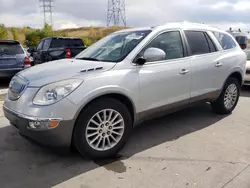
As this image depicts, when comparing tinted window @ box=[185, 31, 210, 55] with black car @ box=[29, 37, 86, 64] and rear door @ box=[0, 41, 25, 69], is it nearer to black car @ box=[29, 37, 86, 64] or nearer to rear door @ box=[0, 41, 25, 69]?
rear door @ box=[0, 41, 25, 69]

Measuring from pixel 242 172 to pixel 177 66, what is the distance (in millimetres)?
1696

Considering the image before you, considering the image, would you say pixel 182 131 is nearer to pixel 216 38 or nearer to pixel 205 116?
pixel 205 116

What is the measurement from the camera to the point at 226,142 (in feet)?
13.6

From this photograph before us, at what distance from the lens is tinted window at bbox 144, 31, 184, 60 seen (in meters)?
4.09

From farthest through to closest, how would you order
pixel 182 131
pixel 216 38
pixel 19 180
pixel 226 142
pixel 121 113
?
pixel 216 38
pixel 182 131
pixel 226 142
pixel 121 113
pixel 19 180

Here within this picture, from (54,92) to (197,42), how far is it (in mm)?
2643

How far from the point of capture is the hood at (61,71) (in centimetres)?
329

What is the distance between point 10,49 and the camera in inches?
344

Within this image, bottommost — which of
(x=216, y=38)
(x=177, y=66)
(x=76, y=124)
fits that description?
(x=76, y=124)

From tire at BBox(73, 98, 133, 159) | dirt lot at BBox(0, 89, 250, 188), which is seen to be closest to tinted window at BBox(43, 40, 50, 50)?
dirt lot at BBox(0, 89, 250, 188)

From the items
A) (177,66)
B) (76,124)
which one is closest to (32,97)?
(76,124)

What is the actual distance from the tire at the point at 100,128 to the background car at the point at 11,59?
604cm

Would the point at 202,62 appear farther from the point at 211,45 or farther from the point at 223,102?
the point at 223,102

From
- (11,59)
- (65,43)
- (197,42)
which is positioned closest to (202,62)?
(197,42)
